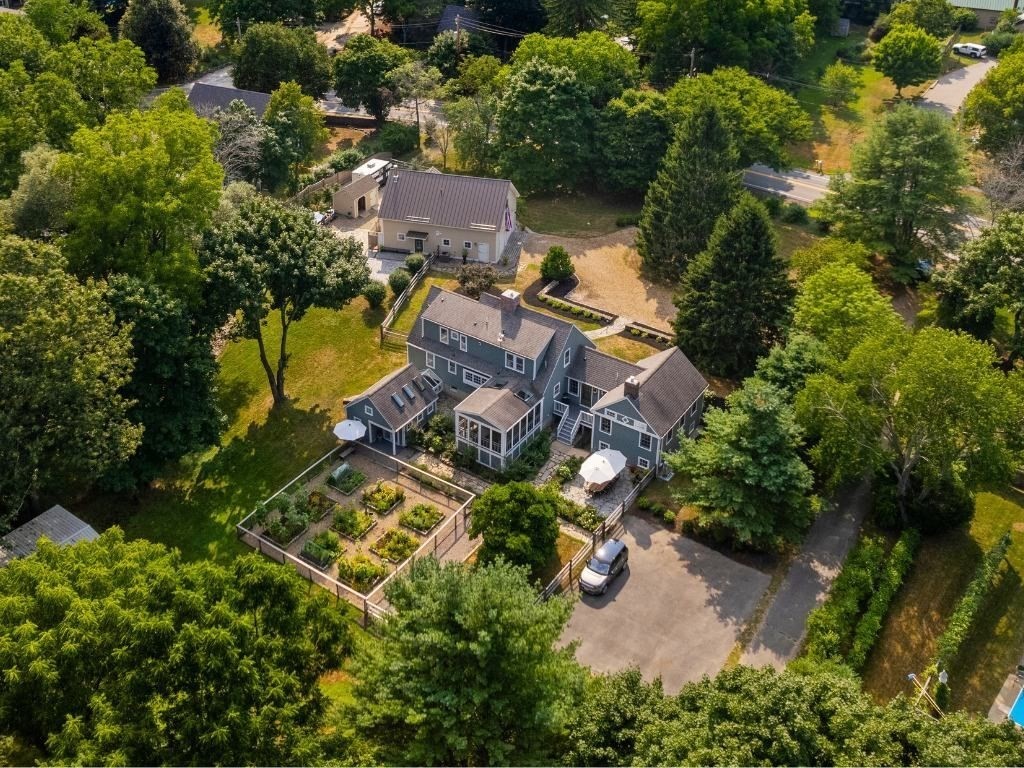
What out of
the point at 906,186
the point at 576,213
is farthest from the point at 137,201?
the point at 906,186

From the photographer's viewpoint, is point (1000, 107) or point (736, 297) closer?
point (736, 297)

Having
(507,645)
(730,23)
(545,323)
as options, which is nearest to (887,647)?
(507,645)

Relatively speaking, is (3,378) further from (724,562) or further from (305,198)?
(305,198)

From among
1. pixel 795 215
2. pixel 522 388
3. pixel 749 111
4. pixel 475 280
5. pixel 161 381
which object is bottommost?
pixel 475 280

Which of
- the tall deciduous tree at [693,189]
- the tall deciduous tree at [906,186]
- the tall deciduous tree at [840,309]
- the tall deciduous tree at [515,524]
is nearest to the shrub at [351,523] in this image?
the tall deciduous tree at [515,524]

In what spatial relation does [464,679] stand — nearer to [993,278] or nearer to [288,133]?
[993,278]

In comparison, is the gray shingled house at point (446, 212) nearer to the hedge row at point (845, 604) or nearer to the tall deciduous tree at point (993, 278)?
the tall deciduous tree at point (993, 278)
